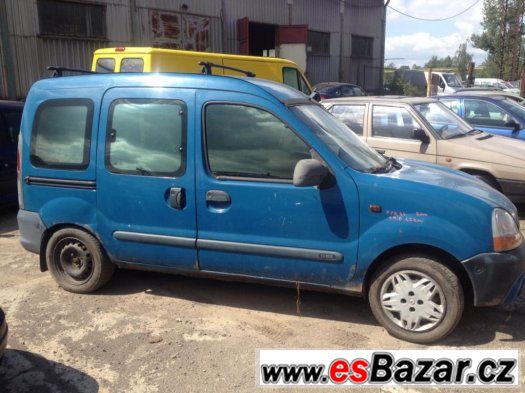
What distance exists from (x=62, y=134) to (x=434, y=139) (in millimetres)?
4476

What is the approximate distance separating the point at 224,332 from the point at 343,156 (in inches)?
62.8

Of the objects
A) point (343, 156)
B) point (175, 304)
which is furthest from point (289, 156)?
point (175, 304)

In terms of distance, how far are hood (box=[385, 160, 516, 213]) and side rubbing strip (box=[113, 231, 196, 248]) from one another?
5.42 ft

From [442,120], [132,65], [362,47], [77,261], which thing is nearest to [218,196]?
[77,261]

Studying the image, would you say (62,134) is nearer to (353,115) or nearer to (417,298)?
(417,298)

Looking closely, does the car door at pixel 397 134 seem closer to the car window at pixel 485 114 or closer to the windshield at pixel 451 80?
the car window at pixel 485 114

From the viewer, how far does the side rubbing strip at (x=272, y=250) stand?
3.58 meters

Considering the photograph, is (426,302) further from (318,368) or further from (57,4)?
(57,4)

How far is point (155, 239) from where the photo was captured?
4.01m

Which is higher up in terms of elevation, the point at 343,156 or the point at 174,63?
the point at 174,63

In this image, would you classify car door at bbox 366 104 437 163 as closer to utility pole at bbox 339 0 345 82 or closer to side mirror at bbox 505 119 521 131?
side mirror at bbox 505 119 521 131

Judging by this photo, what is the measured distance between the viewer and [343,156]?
3650 mm

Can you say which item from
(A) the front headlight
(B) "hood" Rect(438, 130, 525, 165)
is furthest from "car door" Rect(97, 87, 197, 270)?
(B) "hood" Rect(438, 130, 525, 165)

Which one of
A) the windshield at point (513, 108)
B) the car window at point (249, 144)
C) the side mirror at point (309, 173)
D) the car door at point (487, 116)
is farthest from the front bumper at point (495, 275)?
the windshield at point (513, 108)
